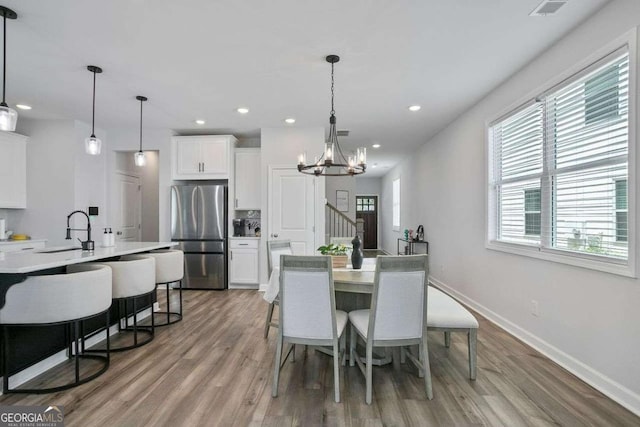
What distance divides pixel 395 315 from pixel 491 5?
2.17 m

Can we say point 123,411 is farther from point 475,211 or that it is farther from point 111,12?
point 475,211

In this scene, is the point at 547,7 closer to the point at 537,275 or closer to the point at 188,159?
the point at 537,275

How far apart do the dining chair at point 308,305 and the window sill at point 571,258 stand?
185 cm

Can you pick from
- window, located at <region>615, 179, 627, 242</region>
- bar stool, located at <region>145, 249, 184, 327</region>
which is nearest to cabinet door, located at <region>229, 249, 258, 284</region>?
bar stool, located at <region>145, 249, 184, 327</region>

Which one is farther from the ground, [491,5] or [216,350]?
[491,5]

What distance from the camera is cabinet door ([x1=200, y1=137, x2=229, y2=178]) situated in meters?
5.36

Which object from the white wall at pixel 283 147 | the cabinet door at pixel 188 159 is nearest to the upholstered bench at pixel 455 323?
the white wall at pixel 283 147

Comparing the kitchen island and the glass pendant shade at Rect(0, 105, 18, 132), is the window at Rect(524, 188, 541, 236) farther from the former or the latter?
the glass pendant shade at Rect(0, 105, 18, 132)

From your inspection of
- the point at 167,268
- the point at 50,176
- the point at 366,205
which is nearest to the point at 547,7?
the point at 167,268

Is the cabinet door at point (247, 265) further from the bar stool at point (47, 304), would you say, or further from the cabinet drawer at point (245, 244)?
the bar stool at point (47, 304)

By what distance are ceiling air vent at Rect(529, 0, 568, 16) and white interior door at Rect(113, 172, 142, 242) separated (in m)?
6.04

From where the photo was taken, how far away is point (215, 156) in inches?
211

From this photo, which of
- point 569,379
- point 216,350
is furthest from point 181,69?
point 569,379

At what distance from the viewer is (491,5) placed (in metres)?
2.20
